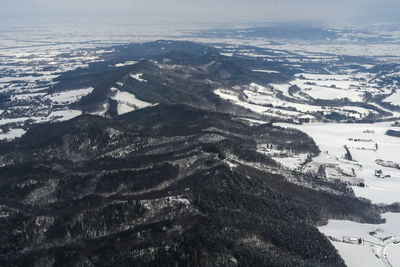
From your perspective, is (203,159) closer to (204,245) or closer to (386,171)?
(204,245)

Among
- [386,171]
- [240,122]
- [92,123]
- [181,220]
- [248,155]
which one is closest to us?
[181,220]

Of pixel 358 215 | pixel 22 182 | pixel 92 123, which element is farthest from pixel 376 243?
pixel 92 123

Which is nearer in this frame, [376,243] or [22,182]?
[376,243]

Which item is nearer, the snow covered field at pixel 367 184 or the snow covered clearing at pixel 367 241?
the snow covered clearing at pixel 367 241

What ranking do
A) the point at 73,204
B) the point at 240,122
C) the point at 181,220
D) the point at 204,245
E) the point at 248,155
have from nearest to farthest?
the point at 204,245
the point at 181,220
the point at 73,204
the point at 248,155
the point at 240,122

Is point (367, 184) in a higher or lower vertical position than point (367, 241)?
lower

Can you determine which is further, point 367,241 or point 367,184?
point 367,184

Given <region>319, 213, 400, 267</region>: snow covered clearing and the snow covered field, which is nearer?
<region>319, 213, 400, 267</region>: snow covered clearing

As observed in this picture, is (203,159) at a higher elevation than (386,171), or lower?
higher

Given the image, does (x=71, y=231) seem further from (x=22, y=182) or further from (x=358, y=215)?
(x=358, y=215)

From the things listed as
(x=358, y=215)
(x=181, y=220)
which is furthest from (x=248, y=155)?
(x=181, y=220)
